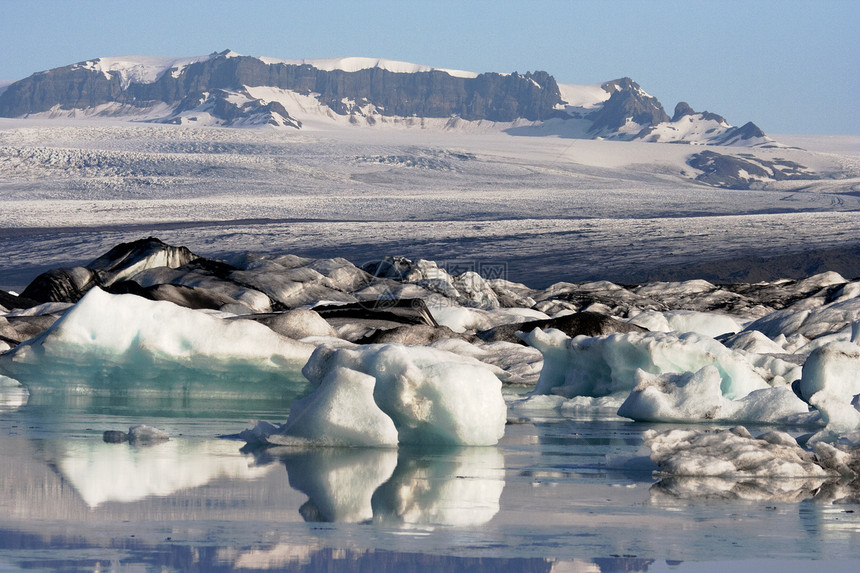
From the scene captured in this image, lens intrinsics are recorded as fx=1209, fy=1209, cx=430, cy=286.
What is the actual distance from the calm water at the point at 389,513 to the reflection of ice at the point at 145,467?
12mm

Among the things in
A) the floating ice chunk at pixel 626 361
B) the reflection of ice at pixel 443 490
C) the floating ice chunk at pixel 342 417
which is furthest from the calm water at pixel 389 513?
the floating ice chunk at pixel 626 361

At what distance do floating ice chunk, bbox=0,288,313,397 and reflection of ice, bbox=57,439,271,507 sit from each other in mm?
3065

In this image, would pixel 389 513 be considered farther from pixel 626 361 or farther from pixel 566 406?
pixel 626 361

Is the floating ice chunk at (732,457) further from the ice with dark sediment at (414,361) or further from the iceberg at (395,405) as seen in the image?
the iceberg at (395,405)

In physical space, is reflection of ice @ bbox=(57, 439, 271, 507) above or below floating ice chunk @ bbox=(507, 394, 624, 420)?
above

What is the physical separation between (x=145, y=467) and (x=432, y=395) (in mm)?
1757

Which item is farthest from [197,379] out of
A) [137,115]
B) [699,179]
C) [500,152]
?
[137,115]

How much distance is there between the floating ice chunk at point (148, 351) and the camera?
10.4 meters

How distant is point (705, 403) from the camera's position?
9195 millimetres

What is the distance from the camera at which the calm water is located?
396cm

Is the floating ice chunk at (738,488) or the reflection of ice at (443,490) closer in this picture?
the reflection of ice at (443,490)

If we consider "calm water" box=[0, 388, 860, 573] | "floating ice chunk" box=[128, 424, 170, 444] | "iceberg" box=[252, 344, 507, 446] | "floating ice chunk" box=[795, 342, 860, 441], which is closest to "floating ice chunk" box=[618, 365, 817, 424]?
"floating ice chunk" box=[795, 342, 860, 441]

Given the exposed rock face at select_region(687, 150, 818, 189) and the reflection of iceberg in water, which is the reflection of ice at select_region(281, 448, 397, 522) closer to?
the reflection of iceberg in water

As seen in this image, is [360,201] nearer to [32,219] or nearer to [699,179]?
[32,219]
